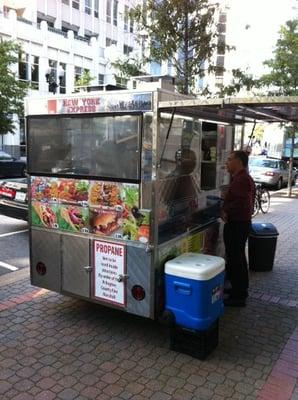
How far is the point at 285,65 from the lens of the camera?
1485cm

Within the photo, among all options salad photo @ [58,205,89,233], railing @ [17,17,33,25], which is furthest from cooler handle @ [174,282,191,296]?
railing @ [17,17,33,25]

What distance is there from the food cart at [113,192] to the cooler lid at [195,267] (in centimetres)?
17

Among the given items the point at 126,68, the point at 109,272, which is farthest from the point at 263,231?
the point at 126,68

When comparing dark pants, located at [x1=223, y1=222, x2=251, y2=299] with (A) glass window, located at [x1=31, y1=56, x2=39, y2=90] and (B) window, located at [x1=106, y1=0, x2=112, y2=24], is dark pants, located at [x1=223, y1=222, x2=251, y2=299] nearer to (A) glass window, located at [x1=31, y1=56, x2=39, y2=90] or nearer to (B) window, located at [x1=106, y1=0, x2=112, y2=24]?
(A) glass window, located at [x1=31, y1=56, x2=39, y2=90]

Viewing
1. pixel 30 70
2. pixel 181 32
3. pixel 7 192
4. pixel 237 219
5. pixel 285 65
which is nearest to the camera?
pixel 237 219

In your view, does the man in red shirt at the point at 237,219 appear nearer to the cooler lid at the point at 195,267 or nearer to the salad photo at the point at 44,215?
the cooler lid at the point at 195,267

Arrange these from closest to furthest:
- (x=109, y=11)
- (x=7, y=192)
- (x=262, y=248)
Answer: (x=262, y=248), (x=7, y=192), (x=109, y=11)

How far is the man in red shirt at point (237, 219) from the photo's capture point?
476cm

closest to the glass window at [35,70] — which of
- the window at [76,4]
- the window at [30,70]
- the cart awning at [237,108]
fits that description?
the window at [30,70]

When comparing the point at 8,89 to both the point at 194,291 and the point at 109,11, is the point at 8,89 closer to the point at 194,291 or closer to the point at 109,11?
the point at 194,291

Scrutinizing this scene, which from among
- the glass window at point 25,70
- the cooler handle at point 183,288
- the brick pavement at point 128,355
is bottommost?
the brick pavement at point 128,355

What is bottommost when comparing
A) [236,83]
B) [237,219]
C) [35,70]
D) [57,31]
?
[237,219]

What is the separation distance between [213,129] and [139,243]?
77.5 inches

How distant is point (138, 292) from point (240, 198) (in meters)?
1.58
